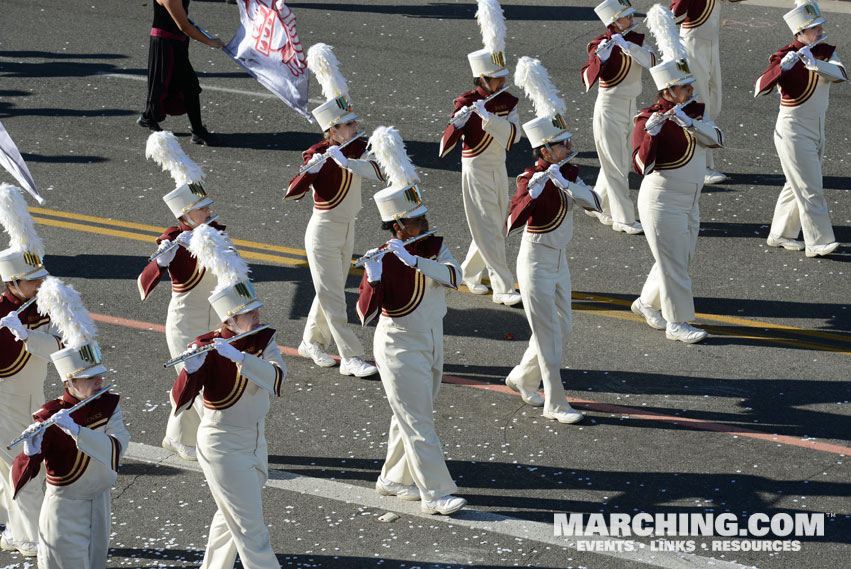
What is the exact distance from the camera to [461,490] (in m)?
9.05

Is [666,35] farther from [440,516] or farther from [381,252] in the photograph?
[440,516]

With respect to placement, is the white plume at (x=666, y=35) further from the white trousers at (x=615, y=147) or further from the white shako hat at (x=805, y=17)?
the white trousers at (x=615, y=147)

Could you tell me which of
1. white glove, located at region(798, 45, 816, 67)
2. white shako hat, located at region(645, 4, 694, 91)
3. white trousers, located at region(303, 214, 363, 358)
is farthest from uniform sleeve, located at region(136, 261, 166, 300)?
white glove, located at region(798, 45, 816, 67)

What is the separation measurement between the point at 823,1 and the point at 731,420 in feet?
33.9

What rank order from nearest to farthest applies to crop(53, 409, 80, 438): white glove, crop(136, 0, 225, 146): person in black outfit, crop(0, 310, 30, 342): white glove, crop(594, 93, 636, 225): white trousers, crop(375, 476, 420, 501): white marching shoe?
crop(53, 409, 80, 438): white glove < crop(0, 310, 30, 342): white glove < crop(375, 476, 420, 501): white marching shoe < crop(594, 93, 636, 225): white trousers < crop(136, 0, 225, 146): person in black outfit

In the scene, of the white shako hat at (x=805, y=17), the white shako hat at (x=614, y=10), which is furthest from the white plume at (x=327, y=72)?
the white shako hat at (x=805, y=17)

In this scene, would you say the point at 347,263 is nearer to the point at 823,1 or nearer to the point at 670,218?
the point at 670,218

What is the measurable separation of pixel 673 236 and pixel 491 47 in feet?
7.17

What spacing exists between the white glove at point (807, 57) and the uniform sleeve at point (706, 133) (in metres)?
1.63

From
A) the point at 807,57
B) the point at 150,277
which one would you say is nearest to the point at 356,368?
the point at 150,277

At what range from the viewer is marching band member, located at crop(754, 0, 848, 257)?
1201 cm

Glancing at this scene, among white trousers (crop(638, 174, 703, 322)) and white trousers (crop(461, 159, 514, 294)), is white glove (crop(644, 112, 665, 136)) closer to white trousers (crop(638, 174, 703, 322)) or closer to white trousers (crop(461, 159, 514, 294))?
white trousers (crop(638, 174, 703, 322))

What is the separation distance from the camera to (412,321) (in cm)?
861

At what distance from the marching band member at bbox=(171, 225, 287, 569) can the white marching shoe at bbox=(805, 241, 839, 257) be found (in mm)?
6290
